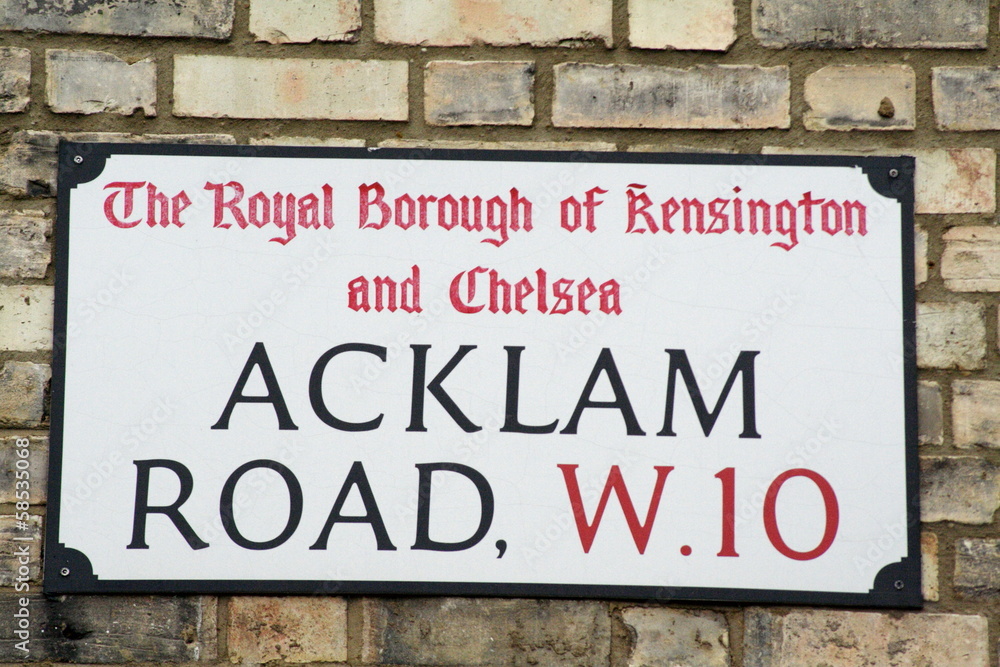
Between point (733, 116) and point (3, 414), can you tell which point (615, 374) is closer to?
point (733, 116)

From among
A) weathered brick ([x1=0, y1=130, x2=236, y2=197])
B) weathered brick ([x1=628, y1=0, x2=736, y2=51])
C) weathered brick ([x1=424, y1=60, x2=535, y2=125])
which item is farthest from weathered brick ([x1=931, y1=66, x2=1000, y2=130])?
weathered brick ([x1=0, y1=130, x2=236, y2=197])

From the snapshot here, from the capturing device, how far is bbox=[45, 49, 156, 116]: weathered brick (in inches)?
57.4

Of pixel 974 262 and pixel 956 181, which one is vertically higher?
pixel 956 181

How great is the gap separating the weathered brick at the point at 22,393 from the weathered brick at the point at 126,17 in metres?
0.60

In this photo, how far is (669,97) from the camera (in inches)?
57.9

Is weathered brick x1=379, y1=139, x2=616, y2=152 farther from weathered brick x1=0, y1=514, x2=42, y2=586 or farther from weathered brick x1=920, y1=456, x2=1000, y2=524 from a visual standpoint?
weathered brick x1=0, y1=514, x2=42, y2=586

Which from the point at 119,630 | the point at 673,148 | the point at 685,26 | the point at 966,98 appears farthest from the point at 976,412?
the point at 119,630

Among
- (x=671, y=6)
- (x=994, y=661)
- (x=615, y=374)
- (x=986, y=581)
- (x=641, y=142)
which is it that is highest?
(x=671, y=6)

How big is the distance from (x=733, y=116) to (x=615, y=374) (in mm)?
509

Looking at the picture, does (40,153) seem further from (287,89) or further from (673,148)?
(673,148)

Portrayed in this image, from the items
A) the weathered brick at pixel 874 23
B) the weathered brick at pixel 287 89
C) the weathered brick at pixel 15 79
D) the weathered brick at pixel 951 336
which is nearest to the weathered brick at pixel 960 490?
the weathered brick at pixel 951 336

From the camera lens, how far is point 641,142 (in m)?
1.47

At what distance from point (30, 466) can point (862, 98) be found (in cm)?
159

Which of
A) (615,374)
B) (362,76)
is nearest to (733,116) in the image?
(615,374)
